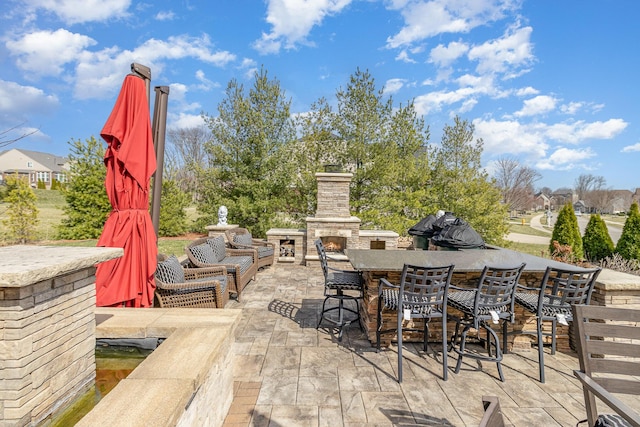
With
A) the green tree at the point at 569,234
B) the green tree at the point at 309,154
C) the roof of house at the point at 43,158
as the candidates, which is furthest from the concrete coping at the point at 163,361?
the roof of house at the point at 43,158

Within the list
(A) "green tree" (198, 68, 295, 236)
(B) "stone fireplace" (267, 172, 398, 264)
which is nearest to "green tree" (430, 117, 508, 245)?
(B) "stone fireplace" (267, 172, 398, 264)

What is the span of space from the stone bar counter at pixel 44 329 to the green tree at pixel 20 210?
37.2 ft

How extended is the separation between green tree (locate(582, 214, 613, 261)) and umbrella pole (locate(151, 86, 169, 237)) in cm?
1203

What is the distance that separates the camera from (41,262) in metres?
1.50

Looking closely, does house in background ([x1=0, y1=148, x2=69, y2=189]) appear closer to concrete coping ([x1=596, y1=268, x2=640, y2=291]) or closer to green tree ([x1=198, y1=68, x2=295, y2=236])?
green tree ([x1=198, y1=68, x2=295, y2=236])

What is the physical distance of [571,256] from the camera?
8727mm

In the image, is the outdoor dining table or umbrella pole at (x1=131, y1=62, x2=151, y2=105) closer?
umbrella pole at (x1=131, y1=62, x2=151, y2=105)

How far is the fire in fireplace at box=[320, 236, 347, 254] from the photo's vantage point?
28.8ft

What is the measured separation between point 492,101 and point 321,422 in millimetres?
15058

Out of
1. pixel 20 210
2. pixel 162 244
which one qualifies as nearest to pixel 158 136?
pixel 162 244

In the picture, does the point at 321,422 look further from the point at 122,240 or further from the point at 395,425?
the point at 122,240

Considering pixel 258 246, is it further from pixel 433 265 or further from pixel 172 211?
pixel 172 211

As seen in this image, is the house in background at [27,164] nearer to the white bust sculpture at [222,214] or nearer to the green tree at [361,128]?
the white bust sculpture at [222,214]

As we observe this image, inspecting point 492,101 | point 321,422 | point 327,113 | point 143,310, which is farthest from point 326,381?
point 492,101
